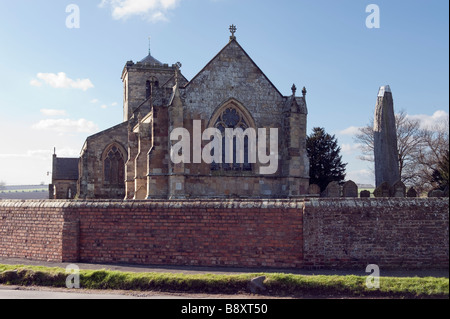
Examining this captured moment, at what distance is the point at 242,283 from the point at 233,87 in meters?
13.7

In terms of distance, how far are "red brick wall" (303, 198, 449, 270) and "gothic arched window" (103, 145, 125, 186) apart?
22295 millimetres

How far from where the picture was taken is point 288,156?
71.0ft

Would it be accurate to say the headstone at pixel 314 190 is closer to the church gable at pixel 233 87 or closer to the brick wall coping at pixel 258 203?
the church gable at pixel 233 87

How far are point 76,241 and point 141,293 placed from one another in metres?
3.13

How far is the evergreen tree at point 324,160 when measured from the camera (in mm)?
35719

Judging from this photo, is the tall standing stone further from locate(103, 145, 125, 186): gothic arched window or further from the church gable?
locate(103, 145, 125, 186): gothic arched window

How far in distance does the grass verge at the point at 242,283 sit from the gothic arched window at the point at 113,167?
20.4m

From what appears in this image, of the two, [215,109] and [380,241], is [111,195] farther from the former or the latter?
[380,241]

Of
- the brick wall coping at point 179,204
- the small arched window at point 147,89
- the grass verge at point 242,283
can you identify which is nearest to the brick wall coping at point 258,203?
the brick wall coping at point 179,204

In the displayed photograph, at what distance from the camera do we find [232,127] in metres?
21.8

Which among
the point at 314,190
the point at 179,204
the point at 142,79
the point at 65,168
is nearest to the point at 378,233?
the point at 179,204

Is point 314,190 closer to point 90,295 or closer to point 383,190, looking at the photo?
point 383,190

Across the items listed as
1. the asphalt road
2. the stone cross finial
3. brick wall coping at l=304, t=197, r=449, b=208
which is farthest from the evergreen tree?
the asphalt road

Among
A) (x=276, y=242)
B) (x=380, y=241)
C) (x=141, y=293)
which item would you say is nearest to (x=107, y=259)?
(x=141, y=293)
